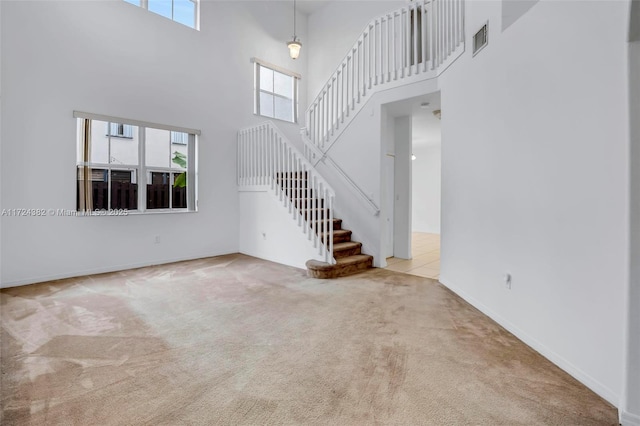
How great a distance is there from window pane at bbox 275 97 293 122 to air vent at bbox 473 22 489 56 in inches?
178

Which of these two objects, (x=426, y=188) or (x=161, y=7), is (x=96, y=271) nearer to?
(x=161, y=7)

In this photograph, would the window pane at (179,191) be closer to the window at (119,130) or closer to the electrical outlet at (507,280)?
the window at (119,130)

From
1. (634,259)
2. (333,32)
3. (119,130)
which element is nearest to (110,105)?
(119,130)

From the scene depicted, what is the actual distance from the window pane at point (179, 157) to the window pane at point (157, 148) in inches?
2.6

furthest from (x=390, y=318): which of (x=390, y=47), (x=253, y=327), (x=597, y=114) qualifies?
(x=390, y=47)

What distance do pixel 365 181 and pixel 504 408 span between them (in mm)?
3712

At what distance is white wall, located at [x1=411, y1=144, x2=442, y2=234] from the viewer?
9391mm

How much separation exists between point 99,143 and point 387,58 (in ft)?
14.4

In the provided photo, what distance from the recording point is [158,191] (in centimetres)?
508

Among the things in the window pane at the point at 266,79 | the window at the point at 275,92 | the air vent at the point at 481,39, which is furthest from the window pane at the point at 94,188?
the air vent at the point at 481,39

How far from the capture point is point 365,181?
503 centimetres

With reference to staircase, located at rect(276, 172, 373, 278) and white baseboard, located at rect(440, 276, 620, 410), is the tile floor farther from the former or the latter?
white baseboard, located at rect(440, 276, 620, 410)

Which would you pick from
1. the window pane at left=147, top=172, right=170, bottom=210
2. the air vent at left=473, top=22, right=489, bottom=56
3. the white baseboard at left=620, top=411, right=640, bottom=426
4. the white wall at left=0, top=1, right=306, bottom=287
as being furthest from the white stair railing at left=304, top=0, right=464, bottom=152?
the white baseboard at left=620, top=411, right=640, bottom=426

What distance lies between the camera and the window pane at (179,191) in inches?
208
